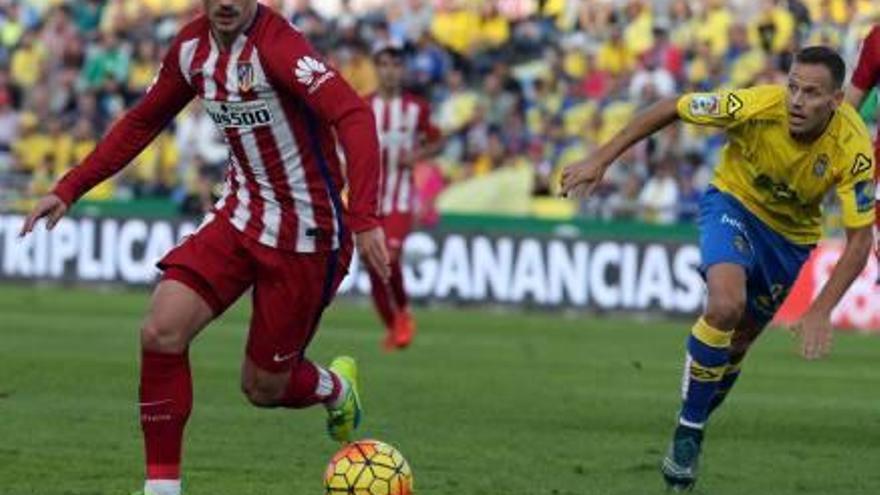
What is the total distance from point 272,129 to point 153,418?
129 cm

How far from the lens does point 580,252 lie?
24469 mm

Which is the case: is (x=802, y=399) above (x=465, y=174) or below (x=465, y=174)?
above

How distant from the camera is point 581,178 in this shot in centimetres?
925

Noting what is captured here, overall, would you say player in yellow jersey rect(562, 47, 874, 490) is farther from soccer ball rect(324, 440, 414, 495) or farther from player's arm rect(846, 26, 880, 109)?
player's arm rect(846, 26, 880, 109)

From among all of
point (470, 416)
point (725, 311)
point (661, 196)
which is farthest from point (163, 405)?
point (661, 196)

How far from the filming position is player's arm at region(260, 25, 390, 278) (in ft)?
27.3

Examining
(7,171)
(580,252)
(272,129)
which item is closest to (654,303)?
(580,252)

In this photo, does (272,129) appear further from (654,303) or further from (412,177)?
(654,303)

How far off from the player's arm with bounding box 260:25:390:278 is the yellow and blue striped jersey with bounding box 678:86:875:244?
1688 mm

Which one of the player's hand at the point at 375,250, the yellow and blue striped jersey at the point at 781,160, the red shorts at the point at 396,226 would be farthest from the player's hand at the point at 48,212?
the red shorts at the point at 396,226

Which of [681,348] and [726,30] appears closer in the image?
[681,348]

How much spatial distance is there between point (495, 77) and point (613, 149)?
1917 centimetres

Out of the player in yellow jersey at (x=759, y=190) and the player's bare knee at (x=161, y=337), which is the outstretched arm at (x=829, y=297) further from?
the player's bare knee at (x=161, y=337)

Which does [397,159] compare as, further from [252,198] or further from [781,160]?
[252,198]
